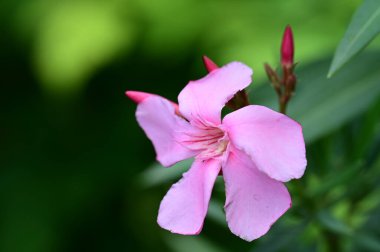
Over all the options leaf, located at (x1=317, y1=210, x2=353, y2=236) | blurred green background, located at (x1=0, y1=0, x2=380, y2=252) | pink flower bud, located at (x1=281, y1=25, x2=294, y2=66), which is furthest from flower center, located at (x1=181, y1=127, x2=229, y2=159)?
blurred green background, located at (x1=0, y1=0, x2=380, y2=252)

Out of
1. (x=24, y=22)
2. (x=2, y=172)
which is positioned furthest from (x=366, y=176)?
(x=2, y=172)

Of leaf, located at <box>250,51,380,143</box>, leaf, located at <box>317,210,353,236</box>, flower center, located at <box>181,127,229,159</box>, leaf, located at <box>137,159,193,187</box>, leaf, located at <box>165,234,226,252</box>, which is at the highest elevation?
flower center, located at <box>181,127,229,159</box>

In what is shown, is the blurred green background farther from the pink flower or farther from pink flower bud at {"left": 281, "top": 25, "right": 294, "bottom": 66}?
the pink flower

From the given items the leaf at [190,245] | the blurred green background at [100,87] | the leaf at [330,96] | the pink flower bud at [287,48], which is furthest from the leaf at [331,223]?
the blurred green background at [100,87]

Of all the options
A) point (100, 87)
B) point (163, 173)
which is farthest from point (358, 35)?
point (100, 87)

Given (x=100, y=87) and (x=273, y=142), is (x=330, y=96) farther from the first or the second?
(x=100, y=87)

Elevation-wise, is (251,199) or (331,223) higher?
(251,199)
